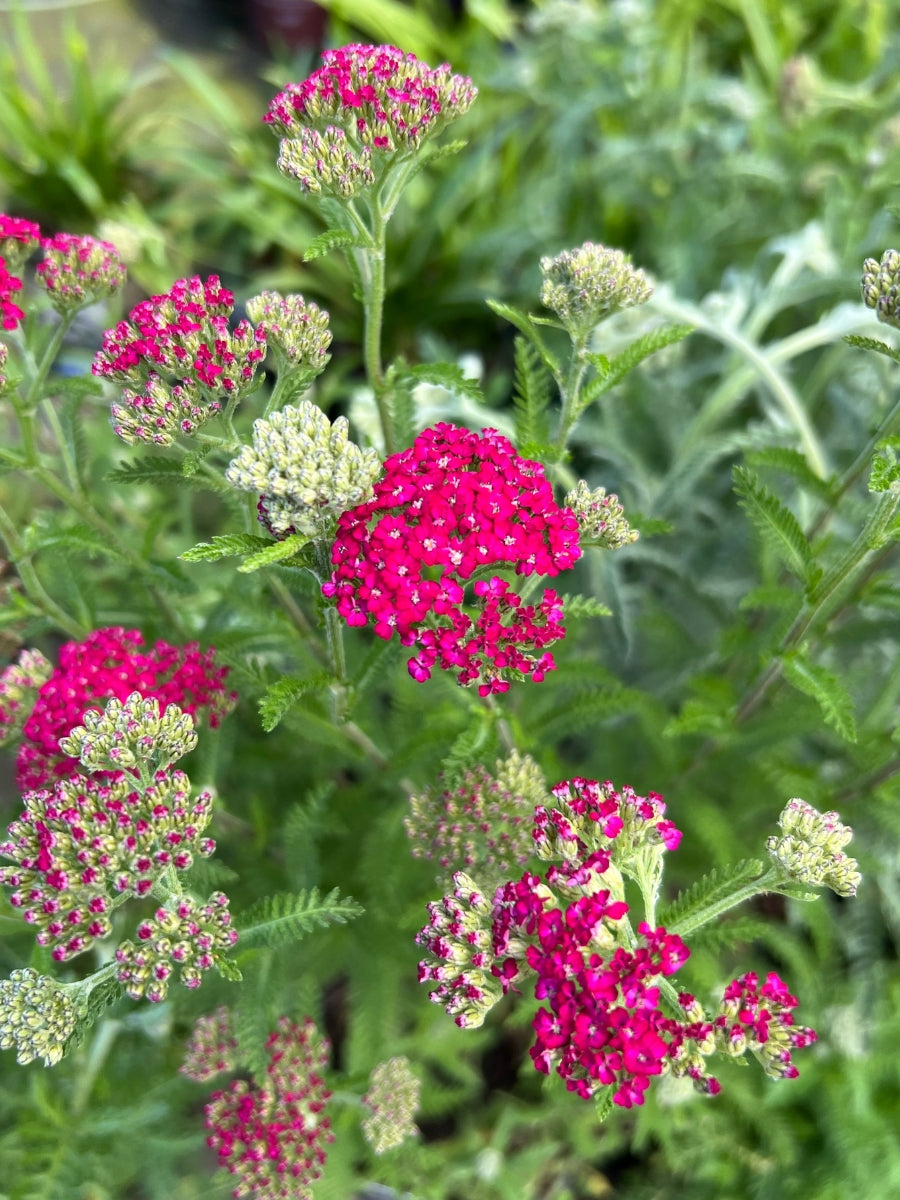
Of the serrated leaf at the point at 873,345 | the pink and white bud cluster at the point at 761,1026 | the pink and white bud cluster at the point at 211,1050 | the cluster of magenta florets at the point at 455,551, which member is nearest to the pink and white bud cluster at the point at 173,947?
the cluster of magenta florets at the point at 455,551

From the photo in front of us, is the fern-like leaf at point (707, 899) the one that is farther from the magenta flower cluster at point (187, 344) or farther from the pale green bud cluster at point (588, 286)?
the magenta flower cluster at point (187, 344)

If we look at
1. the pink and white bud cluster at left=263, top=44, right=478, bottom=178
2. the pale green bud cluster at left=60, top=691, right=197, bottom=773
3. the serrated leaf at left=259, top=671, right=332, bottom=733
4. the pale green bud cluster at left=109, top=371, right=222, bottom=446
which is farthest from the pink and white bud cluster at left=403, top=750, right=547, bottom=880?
the pink and white bud cluster at left=263, top=44, right=478, bottom=178

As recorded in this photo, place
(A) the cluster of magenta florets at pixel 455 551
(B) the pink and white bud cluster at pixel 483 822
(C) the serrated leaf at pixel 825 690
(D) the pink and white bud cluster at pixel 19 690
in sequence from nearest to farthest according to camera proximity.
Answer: (A) the cluster of magenta florets at pixel 455 551
(C) the serrated leaf at pixel 825 690
(B) the pink and white bud cluster at pixel 483 822
(D) the pink and white bud cluster at pixel 19 690

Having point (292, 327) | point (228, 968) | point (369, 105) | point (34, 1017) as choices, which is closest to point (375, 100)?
point (369, 105)

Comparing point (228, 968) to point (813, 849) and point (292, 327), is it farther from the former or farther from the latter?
point (292, 327)

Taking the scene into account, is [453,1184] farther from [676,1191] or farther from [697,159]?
[697,159]

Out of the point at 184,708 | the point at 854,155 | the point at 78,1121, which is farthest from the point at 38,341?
the point at 854,155

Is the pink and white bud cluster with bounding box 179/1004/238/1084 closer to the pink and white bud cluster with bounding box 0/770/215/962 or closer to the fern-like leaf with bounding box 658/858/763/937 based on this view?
the pink and white bud cluster with bounding box 0/770/215/962

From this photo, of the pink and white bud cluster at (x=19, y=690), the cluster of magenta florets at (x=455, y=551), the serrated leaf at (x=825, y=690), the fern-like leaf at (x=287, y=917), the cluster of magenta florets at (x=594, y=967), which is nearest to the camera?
the cluster of magenta florets at (x=594, y=967)
